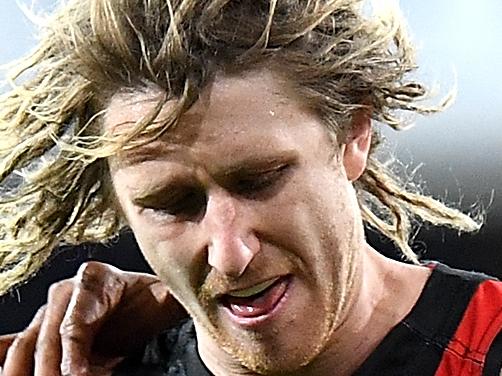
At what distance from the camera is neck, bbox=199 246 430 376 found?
1.07 m

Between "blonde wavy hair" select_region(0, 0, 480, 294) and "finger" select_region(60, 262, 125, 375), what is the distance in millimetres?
40

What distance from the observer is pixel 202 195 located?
97cm

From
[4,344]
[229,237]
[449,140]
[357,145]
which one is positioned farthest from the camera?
[449,140]

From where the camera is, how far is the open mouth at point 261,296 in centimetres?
97

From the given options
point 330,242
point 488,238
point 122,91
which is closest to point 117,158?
point 122,91

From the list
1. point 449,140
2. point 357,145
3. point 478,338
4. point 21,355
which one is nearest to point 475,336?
point 478,338

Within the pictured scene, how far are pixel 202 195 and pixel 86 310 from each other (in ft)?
0.75

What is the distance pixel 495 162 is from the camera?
1.51 m

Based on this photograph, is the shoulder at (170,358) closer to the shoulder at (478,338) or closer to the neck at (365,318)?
the neck at (365,318)

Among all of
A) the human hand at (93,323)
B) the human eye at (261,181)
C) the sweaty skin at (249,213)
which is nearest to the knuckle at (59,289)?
the human hand at (93,323)

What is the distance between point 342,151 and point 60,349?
0.30 meters

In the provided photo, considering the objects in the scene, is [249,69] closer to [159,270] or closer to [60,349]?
[159,270]

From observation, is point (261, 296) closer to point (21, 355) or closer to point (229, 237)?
point (229, 237)

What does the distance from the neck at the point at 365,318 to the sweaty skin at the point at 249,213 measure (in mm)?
50
